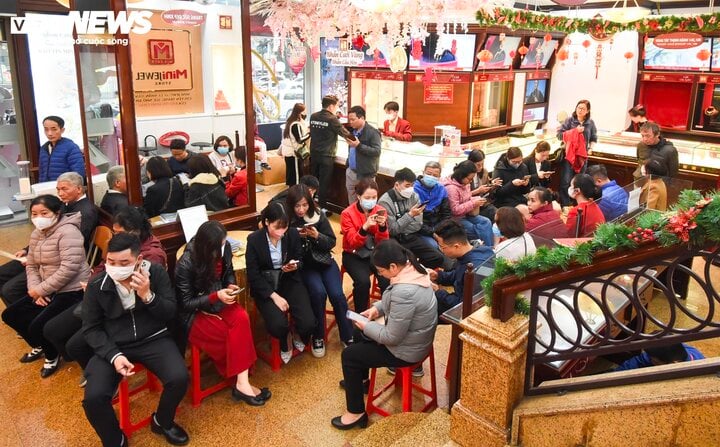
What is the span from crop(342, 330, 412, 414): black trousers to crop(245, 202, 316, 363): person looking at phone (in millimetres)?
805

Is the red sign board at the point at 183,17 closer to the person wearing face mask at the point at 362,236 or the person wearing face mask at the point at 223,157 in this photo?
the person wearing face mask at the point at 223,157

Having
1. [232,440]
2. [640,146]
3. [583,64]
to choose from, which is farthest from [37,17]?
[583,64]

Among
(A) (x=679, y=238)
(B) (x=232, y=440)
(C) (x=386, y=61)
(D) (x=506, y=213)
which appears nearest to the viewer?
(A) (x=679, y=238)

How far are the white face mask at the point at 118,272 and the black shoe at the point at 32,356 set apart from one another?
1.71 meters

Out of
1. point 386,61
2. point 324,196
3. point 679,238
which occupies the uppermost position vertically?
point 386,61

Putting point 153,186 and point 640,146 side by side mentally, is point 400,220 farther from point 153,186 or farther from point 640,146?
point 640,146

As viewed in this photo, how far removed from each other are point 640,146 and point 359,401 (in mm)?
5019

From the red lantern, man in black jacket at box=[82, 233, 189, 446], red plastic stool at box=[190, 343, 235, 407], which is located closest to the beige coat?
man in black jacket at box=[82, 233, 189, 446]

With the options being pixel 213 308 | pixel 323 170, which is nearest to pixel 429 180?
pixel 323 170

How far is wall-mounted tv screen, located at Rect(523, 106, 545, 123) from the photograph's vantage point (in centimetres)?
1094

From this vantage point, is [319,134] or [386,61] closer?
[319,134]

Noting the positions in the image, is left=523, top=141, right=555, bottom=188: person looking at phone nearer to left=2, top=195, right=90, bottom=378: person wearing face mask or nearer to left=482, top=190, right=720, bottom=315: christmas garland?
left=482, top=190, right=720, bottom=315: christmas garland

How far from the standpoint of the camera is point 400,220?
17.2ft

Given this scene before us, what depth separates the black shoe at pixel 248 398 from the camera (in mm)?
3926
